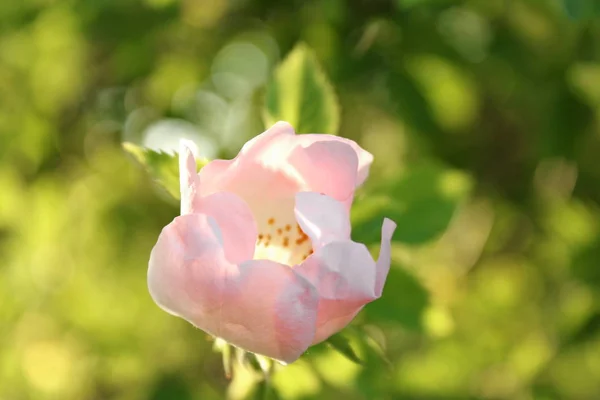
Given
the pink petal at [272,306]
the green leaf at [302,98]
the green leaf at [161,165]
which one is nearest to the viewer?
the pink petal at [272,306]

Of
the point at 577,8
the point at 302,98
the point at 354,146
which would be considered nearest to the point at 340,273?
the point at 354,146

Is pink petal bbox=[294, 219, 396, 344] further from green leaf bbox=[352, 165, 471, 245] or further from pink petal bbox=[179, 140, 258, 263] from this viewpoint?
green leaf bbox=[352, 165, 471, 245]

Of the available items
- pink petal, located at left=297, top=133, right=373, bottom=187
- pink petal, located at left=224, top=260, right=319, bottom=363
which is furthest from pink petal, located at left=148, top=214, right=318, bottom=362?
pink petal, located at left=297, top=133, right=373, bottom=187

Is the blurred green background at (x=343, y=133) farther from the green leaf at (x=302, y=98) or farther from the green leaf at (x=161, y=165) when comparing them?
the green leaf at (x=161, y=165)

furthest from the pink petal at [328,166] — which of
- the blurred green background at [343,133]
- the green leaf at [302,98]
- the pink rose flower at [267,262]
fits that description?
the blurred green background at [343,133]

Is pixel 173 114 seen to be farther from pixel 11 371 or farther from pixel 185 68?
pixel 11 371

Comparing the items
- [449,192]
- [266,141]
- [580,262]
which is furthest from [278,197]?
[580,262]
